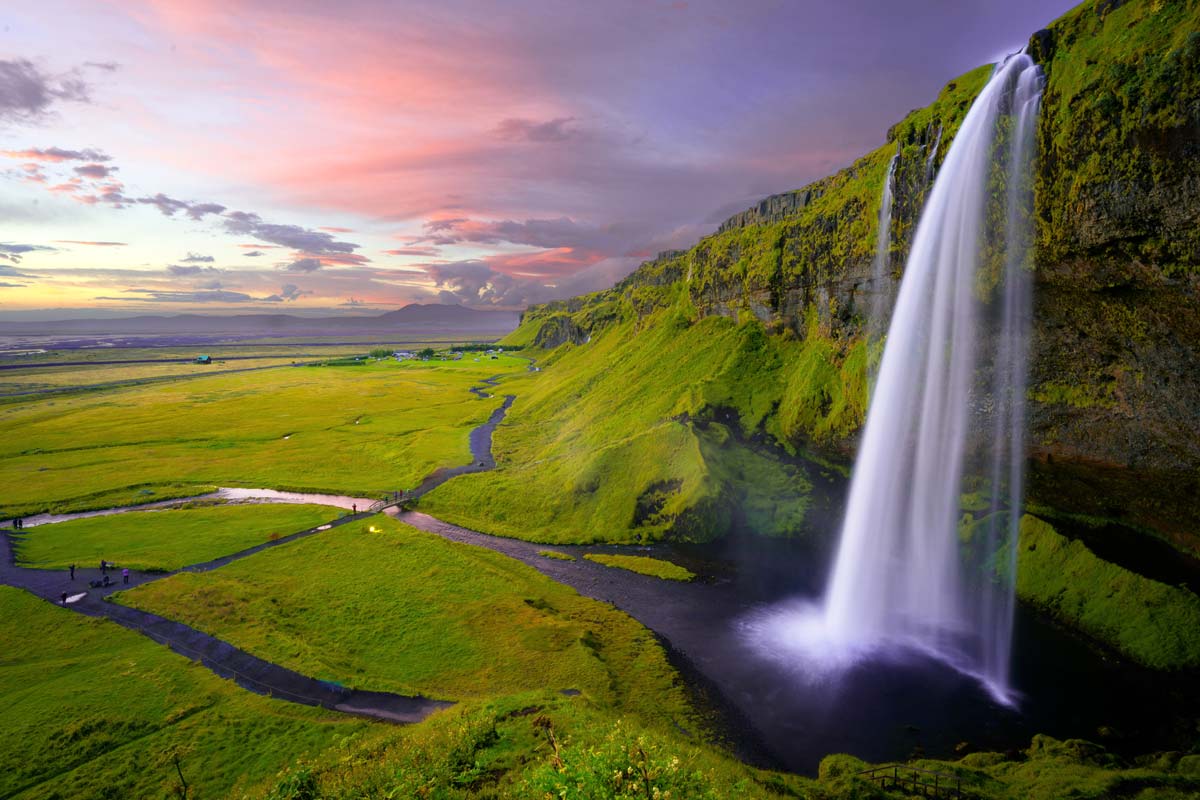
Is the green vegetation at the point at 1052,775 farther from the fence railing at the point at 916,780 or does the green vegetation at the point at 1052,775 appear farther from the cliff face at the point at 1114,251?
the cliff face at the point at 1114,251

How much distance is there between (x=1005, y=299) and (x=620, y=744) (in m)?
41.1

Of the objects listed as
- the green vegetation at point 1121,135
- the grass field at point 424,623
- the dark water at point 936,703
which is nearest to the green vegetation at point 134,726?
the grass field at point 424,623

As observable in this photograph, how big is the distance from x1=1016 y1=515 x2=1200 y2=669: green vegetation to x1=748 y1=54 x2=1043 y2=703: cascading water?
1.67 m

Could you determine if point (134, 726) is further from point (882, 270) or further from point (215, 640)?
point (882, 270)

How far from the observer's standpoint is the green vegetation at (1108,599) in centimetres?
3259

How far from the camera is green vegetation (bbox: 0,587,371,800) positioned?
25984 mm

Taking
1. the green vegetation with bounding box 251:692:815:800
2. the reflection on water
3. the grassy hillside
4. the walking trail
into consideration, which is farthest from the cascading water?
the reflection on water

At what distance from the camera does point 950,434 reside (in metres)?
45.2

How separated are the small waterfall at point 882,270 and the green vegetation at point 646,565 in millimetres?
28628

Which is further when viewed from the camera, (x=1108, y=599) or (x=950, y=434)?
(x=950, y=434)

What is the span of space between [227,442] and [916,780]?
127m

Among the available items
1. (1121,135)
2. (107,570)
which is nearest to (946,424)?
(1121,135)

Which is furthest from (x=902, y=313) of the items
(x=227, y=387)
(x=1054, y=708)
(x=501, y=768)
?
(x=227, y=387)

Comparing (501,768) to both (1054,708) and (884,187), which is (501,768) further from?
(884,187)
